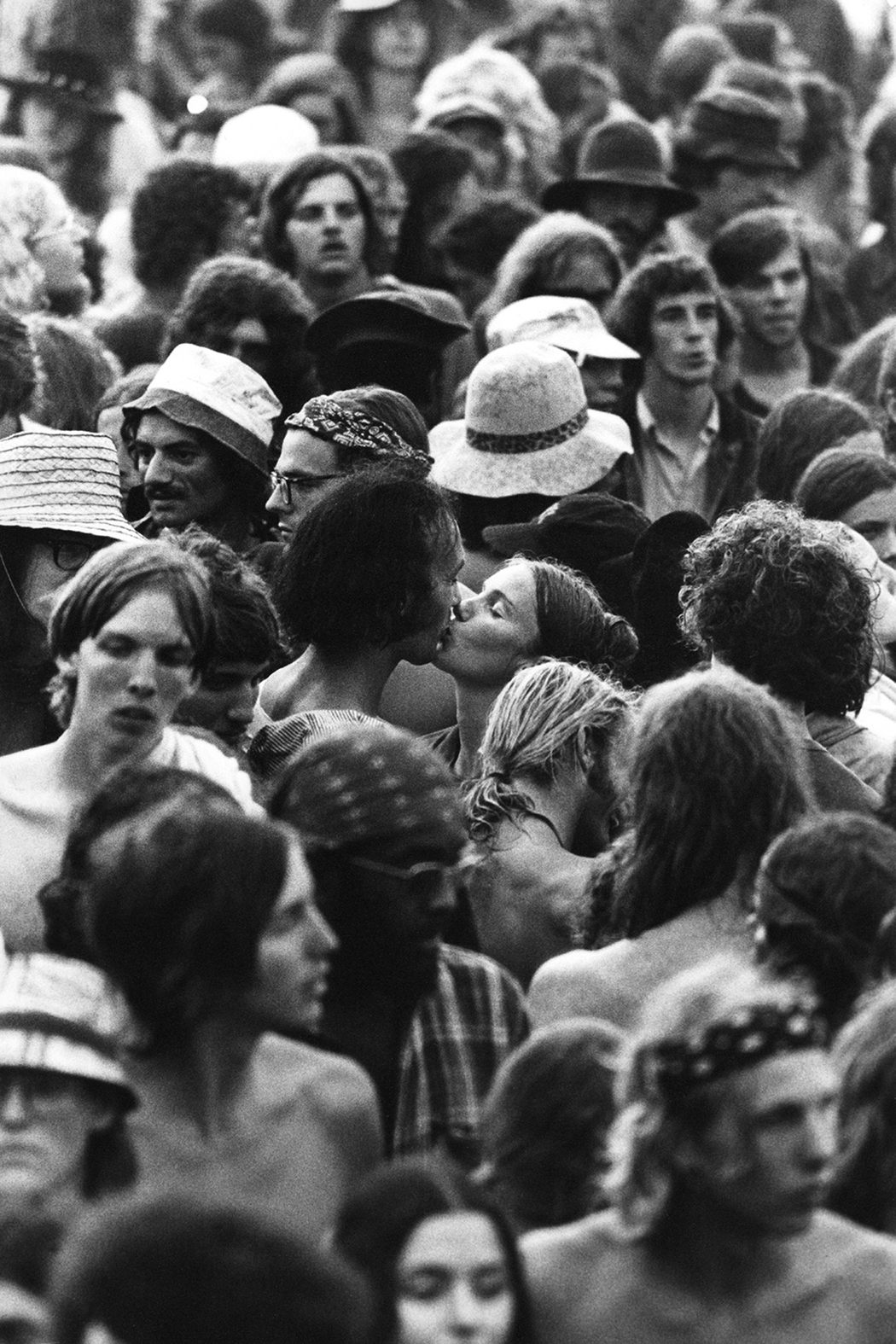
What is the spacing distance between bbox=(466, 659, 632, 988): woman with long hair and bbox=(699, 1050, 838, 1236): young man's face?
1.61 m

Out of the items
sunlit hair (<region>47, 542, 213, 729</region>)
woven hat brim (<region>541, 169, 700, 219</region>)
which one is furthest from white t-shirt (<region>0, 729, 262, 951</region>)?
woven hat brim (<region>541, 169, 700, 219</region>)

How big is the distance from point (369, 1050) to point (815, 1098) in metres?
0.99

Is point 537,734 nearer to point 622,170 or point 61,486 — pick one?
point 61,486

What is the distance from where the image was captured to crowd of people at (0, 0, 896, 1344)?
332 cm

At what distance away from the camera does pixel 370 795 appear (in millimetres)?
4047

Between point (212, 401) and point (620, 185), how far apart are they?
3.54 metres

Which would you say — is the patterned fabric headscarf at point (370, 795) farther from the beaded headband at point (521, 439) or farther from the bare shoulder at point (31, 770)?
the beaded headband at point (521, 439)

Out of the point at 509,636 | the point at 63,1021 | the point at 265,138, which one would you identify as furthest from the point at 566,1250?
the point at 265,138

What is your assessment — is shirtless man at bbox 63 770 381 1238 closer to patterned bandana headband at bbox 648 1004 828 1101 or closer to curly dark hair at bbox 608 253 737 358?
patterned bandana headband at bbox 648 1004 828 1101

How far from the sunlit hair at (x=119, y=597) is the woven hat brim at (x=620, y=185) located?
5131 millimetres

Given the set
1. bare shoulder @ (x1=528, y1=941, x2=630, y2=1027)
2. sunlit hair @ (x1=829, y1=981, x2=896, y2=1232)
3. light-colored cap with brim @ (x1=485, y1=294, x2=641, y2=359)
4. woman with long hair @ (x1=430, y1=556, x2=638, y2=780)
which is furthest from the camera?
light-colored cap with brim @ (x1=485, y1=294, x2=641, y2=359)

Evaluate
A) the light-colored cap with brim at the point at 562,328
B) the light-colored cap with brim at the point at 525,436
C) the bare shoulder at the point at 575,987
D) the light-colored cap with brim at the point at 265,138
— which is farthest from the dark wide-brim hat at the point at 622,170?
the bare shoulder at the point at 575,987

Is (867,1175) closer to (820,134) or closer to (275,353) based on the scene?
(275,353)

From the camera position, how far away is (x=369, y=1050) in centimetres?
414
